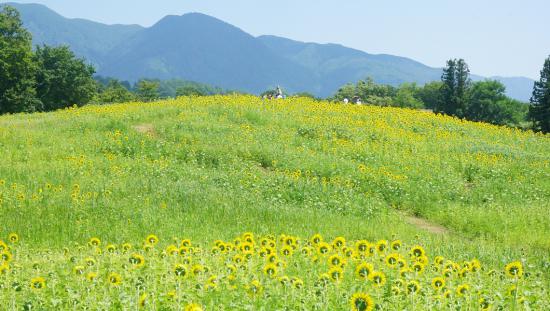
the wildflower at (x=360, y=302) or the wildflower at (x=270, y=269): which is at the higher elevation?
the wildflower at (x=360, y=302)

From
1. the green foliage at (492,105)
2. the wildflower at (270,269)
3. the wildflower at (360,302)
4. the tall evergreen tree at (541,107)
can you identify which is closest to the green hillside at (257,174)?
the wildflower at (270,269)

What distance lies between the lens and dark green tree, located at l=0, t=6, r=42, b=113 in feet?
157

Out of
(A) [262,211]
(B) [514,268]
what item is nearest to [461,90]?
(A) [262,211]

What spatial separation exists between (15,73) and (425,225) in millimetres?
47382

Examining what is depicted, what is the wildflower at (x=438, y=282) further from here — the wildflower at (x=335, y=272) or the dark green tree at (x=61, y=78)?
the dark green tree at (x=61, y=78)

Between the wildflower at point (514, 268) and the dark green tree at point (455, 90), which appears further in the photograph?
the dark green tree at point (455, 90)

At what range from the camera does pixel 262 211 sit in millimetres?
12680

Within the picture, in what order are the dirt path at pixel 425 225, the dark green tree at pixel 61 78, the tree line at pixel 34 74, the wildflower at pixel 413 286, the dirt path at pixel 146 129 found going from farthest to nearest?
the dark green tree at pixel 61 78 → the tree line at pixel 34 74 → the dirt path at pixel 146 129 → the dirt path at pixel 425 225 → the wildflower at pixel 413 286

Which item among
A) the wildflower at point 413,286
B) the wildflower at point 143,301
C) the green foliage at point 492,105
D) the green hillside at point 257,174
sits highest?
the green foliage at point 492,105

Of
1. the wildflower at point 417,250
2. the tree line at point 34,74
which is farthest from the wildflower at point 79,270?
the tree line at point 34,74

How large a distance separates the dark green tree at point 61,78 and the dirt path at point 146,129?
127 ft

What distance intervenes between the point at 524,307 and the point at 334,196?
965cm

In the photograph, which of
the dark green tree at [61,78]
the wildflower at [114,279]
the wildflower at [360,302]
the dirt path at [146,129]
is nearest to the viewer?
the wildflower at [360,302]

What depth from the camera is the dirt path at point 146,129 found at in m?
20.8
